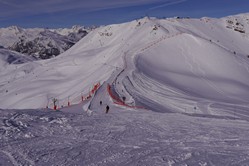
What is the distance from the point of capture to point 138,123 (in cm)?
1762

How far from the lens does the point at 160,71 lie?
47.5m

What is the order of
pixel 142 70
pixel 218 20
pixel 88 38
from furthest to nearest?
pixel 88 38 < pixel 218 20 < pixel 142 70

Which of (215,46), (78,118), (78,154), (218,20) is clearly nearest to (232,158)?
(78,154)

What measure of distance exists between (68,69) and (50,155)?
52.8 metres

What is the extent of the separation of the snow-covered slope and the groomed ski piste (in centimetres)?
15

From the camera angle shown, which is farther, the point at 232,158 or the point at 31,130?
the point at 31,130

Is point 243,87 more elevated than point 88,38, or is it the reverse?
point 88,38

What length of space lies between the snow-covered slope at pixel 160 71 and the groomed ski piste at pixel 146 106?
0.15 m

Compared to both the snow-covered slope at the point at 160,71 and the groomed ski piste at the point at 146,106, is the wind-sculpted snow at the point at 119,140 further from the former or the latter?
the snow-covered slope at the point at 160,71

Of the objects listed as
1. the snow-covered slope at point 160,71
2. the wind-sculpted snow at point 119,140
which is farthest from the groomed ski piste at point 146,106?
the snow-covered slope at point 160,71

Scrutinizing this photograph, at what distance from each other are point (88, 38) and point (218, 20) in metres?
30.6

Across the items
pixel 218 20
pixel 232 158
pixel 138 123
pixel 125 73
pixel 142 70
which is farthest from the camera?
pixel 218 20

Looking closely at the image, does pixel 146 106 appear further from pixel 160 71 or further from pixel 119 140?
pixel 160 71

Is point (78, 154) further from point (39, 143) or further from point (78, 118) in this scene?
point (78, 118)
